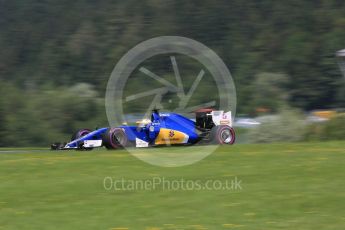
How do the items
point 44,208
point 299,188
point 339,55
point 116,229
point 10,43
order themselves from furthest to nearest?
1. point 10,43
2. point 339,55
3. point 299,188
4. point 44,208
5. point 116,229

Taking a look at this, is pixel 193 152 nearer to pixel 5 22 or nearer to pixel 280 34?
pixel 280 34

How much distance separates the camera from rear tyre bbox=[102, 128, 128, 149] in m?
21.9

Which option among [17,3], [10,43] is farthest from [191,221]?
[17,3]

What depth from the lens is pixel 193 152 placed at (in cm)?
1909

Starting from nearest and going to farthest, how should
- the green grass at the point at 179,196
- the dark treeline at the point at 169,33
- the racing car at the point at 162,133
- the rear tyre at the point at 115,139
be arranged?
the green grass at the point at 179,196 → the rear tyre at the point at 115,139 → the racing car at the point at 162,133 → the dark treeline at the point at 169,33

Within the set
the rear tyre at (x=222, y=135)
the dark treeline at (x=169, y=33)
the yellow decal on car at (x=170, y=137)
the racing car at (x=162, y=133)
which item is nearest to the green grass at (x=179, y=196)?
the rear tyre at (x=222, y=135)

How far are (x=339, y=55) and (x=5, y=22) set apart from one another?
110m

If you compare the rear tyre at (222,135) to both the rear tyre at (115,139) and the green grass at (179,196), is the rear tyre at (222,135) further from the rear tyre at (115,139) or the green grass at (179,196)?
the green grass at (179,196)

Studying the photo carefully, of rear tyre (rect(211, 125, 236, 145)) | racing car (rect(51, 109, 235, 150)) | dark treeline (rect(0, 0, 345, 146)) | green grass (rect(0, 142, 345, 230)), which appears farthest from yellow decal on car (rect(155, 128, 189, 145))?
dark treeline (rect(0, 0, 345, 146))

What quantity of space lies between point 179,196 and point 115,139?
914cm

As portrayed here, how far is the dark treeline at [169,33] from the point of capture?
108812 millimetres

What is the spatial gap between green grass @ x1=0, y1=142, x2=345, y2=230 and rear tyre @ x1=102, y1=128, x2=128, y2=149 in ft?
11.6

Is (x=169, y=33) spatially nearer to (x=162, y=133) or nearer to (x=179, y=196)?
(x=162, y=133)

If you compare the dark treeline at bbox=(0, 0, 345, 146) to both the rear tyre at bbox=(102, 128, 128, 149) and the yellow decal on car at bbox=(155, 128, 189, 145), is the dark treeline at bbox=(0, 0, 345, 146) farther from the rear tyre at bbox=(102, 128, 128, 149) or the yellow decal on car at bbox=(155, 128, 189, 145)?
the rear tyre at bbox=(102, 128, 128, 149)
